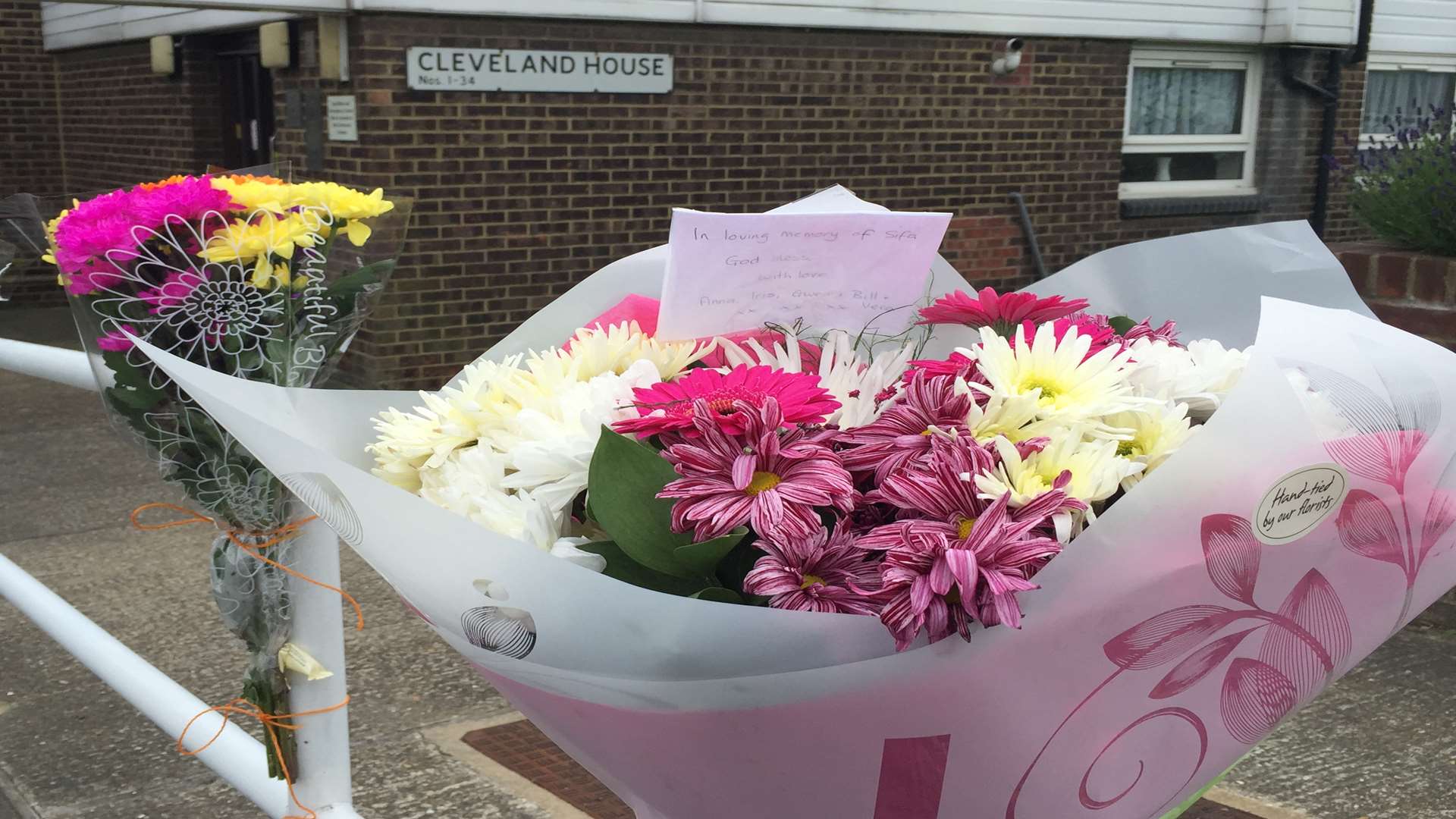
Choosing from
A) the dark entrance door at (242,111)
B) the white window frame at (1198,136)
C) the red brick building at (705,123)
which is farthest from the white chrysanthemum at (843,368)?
the white window frame at (1198,136)

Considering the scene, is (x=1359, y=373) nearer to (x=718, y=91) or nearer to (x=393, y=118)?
(x=393, y=118)

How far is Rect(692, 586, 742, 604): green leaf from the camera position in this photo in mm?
884

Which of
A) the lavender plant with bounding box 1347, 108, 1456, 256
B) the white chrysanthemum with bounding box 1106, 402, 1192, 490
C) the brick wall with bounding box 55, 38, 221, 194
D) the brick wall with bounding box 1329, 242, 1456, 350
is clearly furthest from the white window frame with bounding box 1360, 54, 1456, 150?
the white chrysanthemum with bounding box 1106, 402, 1192, 490

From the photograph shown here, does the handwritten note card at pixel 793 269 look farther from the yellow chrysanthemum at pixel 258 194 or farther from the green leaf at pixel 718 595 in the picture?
the yellow chrysanthemum at pixel 258 194

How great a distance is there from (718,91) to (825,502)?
24.2ft

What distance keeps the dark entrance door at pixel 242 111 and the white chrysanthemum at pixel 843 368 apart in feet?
28.1

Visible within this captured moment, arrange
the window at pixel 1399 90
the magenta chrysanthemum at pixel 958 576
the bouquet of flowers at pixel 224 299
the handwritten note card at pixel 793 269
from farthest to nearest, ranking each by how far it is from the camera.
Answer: the window at pixel 1399 90, the bouquet of flowers at pixel 224 299, the handwritten note card at pixel 793 269, the magenta chrysanthemum at pixel 958 576

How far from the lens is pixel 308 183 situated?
1934mm

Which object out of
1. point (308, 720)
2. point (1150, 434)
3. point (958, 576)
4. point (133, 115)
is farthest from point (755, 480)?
point (133, 115)

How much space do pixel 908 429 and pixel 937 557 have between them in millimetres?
176

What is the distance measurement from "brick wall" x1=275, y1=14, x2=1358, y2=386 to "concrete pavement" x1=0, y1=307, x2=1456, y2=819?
5.69 ft

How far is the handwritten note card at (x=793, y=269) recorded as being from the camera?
3.77 feet

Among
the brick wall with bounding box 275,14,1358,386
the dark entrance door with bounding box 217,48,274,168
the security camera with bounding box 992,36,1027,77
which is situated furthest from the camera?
the dark entrance door with bounding box 217,48,274,168

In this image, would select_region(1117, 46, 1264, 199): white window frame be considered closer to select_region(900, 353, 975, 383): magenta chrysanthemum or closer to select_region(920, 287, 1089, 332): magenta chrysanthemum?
select_region(920, 287, 1089, 332): magenta chrysanthemum
